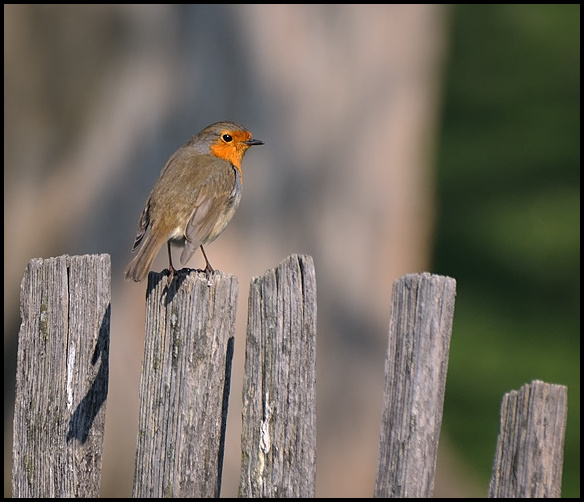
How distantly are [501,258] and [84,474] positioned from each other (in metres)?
10.7

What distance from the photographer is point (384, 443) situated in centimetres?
297

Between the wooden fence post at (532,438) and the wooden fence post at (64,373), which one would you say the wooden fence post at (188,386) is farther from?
the wooden fence post at (532,438)

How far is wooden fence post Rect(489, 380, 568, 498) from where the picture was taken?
2.92 meters

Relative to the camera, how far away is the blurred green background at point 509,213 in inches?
433

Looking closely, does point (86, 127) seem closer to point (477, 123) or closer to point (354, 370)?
point (354, 370)

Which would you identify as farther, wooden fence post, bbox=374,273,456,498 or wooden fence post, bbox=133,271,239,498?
wooden fence post, bbox=133,271,239,498

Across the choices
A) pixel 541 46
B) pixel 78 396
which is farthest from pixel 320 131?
pixel 541 46

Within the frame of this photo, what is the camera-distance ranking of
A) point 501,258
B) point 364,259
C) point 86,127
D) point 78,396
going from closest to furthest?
point 78,396
point 86,127
point 364,259
point 501,258

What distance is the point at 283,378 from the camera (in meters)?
3.03

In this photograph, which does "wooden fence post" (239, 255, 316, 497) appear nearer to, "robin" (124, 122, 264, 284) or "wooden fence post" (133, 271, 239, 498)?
"wooden fence post" (133, 271, 239, 498)

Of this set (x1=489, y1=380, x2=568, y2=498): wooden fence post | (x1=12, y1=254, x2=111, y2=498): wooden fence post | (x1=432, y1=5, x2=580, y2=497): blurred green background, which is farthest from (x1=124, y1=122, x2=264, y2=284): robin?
(x1=432, y1=5, x2=580, y2=497): blurred green background

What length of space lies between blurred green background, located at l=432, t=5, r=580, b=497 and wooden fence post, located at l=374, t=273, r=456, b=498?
19.7 feet

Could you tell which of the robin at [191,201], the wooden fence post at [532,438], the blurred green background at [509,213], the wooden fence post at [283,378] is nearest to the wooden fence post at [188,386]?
the wooden fence post at [283,378]

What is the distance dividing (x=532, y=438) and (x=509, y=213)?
37.8 ft
